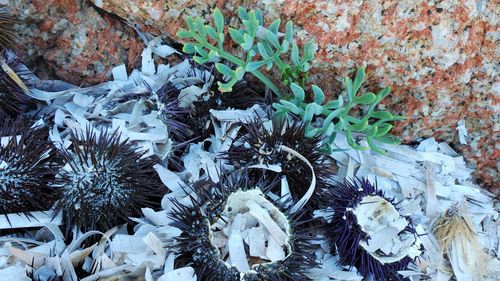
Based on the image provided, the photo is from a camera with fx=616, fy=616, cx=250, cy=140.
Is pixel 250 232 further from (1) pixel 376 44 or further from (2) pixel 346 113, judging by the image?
(1) pixel 376 44

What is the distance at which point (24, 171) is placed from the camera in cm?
132

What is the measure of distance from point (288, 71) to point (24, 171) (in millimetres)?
673

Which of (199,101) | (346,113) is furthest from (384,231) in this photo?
(199,101)

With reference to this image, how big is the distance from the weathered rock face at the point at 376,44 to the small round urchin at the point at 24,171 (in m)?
0.36

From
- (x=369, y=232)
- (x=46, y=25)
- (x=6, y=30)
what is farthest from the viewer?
(x=46, y=25)

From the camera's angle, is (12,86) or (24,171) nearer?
(24,171)

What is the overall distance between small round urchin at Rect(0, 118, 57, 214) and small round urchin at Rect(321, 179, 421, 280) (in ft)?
2.09

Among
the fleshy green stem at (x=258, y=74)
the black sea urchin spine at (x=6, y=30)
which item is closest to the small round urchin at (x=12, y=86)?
the black sea urchin spine at (x=6, y=30)

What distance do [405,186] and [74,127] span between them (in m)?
0.87

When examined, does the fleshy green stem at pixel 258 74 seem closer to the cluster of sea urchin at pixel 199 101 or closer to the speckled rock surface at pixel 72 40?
the cluster of sea urchin at pixel 199 101

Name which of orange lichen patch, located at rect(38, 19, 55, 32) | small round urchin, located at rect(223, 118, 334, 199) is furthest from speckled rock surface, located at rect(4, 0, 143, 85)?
small round urchin, located at rect(223, 118, 334, 199)

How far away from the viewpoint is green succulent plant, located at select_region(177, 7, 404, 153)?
144cm

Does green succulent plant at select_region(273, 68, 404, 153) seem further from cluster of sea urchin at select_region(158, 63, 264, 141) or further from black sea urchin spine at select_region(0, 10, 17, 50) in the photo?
black sea urchin spine at select_region(0, 10, 17, 50)

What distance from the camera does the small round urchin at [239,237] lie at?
49.1 inches
